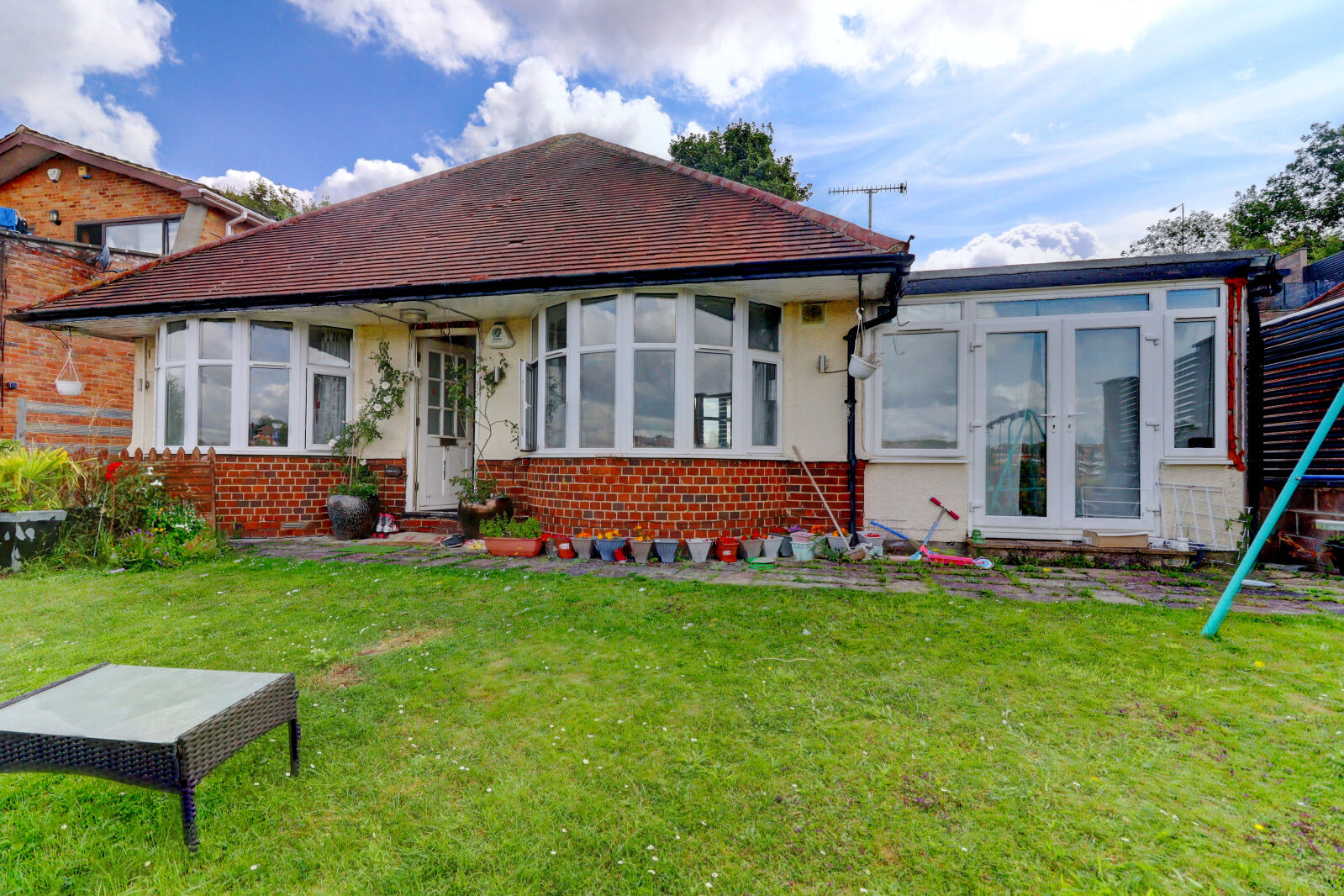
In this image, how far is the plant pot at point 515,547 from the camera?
6293 millimetres

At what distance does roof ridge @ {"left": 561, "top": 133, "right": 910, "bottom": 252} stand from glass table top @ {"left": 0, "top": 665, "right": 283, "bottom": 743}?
19.2 ft

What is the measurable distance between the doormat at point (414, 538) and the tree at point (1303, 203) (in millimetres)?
29459

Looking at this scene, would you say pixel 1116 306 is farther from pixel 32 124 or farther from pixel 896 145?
pixel 32 124

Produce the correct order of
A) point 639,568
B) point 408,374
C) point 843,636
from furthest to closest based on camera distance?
point 408,374 < point 639,568 < point 843,636

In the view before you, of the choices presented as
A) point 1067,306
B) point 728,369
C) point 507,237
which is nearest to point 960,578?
point 728,369

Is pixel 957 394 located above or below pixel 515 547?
above

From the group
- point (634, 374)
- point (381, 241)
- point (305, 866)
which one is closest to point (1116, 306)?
point (634, 374)

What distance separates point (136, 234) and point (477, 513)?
38.1 ft

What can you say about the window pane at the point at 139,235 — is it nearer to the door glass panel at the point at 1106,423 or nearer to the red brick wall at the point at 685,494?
the red brick wall at the point at 685,494

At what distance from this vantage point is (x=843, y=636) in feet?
11.0

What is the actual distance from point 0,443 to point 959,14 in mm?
11357

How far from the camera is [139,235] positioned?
11852mm

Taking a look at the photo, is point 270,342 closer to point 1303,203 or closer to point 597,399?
point 597,399

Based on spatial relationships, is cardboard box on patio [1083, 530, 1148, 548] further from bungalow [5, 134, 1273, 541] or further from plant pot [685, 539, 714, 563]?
plant pot [685, 539, 714, 563]
